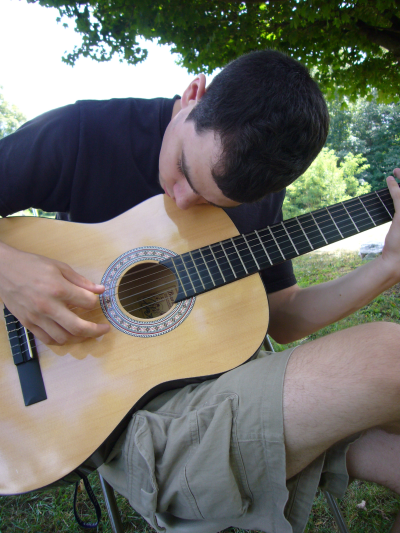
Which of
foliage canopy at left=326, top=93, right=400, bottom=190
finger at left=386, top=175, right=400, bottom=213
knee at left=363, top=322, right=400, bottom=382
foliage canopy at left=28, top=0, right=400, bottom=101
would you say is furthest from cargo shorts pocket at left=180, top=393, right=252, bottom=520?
foliage canopy at left=326, top=93, right=400, bottom=190

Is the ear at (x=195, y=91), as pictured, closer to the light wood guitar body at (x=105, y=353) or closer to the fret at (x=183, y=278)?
the light wood guitar body at (x=105, y=353)

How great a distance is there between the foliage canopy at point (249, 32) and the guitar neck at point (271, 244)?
7.11ft

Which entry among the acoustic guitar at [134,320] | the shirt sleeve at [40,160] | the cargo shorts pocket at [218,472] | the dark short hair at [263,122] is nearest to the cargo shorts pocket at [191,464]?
the cargo shorts pocket at [218,472]

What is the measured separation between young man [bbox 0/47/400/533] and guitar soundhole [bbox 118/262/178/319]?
17 cm

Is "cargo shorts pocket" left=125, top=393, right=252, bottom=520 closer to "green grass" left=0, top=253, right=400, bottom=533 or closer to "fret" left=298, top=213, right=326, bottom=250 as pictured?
"green grass" left=0, top=253, right=400, bottom=533

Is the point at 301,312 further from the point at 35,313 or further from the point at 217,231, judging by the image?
the point at 35,313

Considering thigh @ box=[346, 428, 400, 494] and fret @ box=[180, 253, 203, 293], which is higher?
fret @ box=[180, 253, 203, 293]

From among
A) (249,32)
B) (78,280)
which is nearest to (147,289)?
(78,280)

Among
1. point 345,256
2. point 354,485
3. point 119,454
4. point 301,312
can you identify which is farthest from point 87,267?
point 345,256

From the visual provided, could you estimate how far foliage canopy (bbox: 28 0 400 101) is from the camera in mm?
2883

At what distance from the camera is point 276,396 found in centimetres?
87

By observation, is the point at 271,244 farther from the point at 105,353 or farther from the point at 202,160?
the point at 105,353

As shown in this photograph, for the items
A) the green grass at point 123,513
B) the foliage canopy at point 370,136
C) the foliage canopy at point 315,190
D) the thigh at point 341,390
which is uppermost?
the foliage canopy at point 370,136

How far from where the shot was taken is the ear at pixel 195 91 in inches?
49.9
